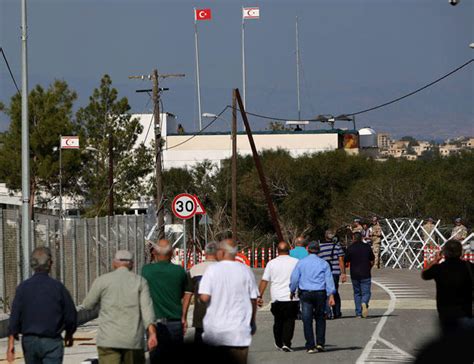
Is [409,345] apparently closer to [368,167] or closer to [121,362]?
[121,362]

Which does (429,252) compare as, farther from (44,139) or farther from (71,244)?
(44,139)

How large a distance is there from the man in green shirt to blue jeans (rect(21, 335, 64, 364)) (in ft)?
7.83

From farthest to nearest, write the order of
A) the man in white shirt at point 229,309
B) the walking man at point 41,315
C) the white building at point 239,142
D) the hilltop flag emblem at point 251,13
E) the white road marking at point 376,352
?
the white building at point 239,142
the hilltop flag emblem at point 251,13
the white road marking at point 376,352
the man in white shirt at point 229,309
the walking man at point 41,315

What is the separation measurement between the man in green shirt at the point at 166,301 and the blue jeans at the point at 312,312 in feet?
14.9

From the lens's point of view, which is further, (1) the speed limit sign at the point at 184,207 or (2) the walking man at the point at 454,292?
(1) the speed limit sign at the point at 184,207

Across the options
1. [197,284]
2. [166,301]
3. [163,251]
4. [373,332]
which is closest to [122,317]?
[166,301]

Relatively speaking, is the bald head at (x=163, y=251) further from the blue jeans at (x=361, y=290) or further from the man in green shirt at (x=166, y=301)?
the blue jeans at (x=361, y=290)

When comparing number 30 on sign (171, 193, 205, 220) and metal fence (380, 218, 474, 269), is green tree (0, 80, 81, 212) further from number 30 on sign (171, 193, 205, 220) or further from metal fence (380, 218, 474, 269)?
number 30 on sign (171, 193, 205, 220)

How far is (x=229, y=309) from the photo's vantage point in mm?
11375

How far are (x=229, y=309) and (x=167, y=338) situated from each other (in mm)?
2212

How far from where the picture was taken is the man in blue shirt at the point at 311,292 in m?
17.6

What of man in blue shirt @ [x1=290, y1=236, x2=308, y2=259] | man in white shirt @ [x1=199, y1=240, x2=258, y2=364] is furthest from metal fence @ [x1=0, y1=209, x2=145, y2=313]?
man in white shirt @ [x1=199, y1=240, x2=258, y2=364]

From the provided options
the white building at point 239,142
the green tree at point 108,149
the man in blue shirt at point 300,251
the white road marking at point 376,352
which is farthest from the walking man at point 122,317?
the white building at point 239,142

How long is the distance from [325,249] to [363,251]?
76 centimetres
